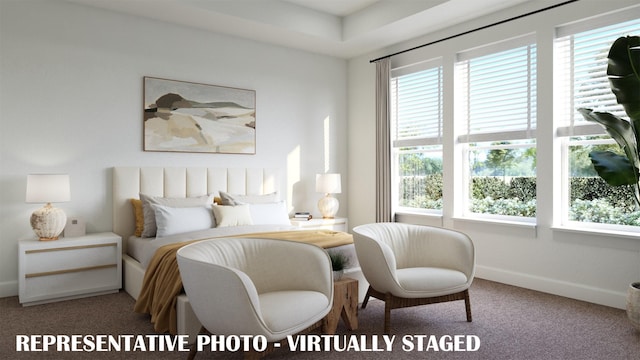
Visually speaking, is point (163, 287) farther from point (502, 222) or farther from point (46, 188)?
point (502, 222)

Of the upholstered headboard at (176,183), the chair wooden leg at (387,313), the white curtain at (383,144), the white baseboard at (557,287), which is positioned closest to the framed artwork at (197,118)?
the upholstered headboard at (176,183)

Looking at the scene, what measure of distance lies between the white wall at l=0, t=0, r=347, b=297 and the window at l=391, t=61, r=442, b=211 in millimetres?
1626

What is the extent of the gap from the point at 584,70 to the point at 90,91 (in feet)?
15.8

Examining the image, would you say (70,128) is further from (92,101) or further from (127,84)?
(127,84)

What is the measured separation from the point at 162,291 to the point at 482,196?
3.56 m

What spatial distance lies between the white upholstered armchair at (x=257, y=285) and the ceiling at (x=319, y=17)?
287 centimetres

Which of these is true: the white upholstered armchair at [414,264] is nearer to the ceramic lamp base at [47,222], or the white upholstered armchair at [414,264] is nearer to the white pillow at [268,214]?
the white pillow at [268,214]

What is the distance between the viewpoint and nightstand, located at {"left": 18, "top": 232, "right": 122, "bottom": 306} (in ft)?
12.3

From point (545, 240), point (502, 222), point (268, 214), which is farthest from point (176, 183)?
point (545, 240)

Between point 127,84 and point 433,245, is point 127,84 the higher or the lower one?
the higher one

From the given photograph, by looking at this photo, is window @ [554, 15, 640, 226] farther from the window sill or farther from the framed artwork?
the framed artwork

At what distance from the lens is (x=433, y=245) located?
3604mm

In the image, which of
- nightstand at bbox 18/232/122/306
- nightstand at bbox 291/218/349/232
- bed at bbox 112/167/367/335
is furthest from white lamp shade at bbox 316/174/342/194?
nightstand at bbox 18/232/122/306

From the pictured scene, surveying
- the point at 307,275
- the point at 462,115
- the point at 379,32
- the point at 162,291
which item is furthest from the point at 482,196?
the point at 162,291
